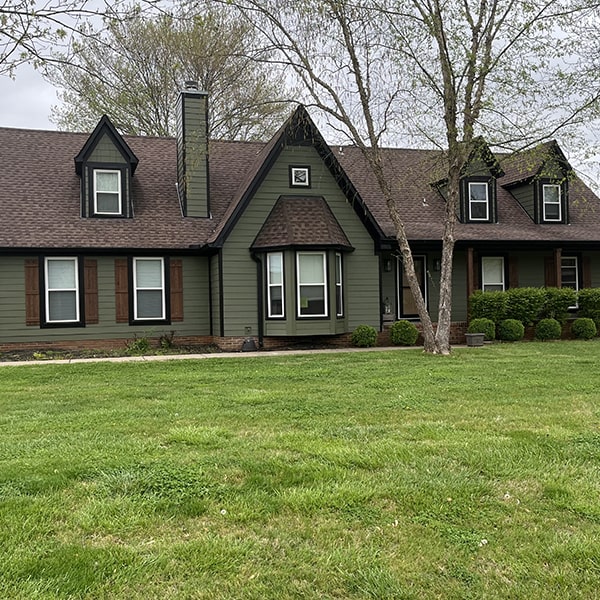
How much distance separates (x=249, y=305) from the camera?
15094 mm

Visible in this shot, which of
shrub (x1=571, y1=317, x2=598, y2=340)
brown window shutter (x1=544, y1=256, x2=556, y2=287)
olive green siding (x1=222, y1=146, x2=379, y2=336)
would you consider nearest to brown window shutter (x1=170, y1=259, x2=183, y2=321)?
olive green siding (x1=222, y1=146, x2=379, y2=336)

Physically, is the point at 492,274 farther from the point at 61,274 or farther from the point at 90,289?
the point at 61,274

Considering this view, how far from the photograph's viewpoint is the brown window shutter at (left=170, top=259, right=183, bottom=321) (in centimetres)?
1557

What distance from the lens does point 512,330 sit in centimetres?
1575

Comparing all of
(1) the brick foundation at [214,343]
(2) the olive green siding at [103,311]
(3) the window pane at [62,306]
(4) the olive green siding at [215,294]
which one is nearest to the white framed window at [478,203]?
(1) the brick foundation at [214,343]

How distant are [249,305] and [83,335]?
4.05 m

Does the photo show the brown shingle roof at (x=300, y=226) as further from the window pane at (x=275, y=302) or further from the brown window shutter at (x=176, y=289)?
the brown window shutter at (x=176, y=289)

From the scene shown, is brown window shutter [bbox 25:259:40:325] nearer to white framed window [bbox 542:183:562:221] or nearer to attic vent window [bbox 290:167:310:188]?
attic vent window [bbox 290:167:310:188]

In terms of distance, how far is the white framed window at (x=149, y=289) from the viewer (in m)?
15.4

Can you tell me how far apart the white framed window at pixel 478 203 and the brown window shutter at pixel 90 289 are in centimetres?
1079

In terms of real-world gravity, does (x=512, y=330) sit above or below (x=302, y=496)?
above

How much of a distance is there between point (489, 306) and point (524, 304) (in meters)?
0.92

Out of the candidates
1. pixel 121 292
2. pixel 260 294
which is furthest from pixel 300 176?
pixel 121 292

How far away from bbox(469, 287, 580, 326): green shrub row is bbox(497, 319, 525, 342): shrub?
0.29 metres
